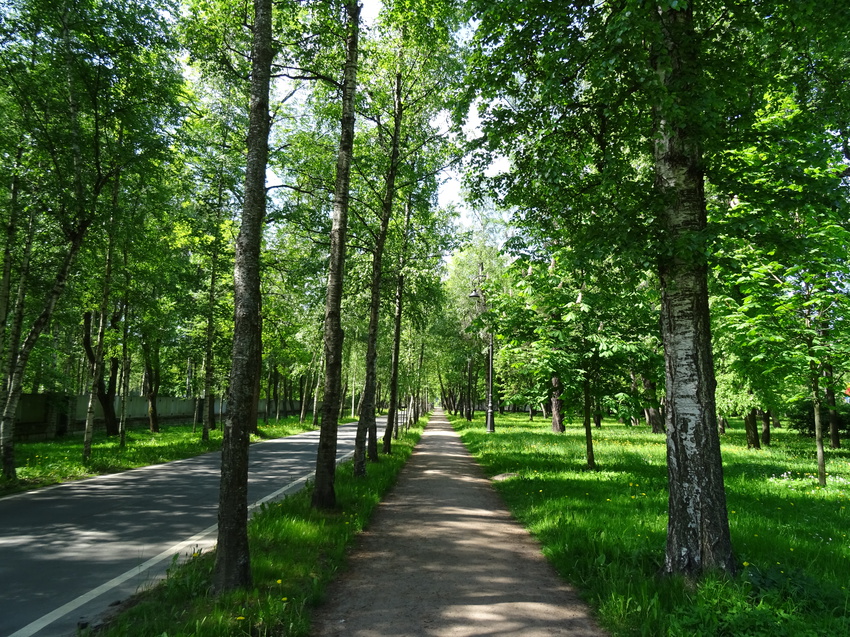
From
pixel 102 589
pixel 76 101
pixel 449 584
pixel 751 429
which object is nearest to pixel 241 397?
pixel 102 589

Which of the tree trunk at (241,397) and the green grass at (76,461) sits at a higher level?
the tree trunk at (241,397)

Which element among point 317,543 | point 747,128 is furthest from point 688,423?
point 317,543

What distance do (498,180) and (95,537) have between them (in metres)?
7.79

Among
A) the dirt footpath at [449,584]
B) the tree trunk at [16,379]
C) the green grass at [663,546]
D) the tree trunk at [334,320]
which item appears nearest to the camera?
the green grass at [663,546]

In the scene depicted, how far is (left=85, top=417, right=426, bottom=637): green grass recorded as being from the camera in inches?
146

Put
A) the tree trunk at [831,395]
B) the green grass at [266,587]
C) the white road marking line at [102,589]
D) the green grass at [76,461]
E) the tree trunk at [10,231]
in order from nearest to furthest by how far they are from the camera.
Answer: the green grass at [266,587], the white road marking line at [102,589], the green grass at [76,461], the tree trunk at [10,231], the tree trunk at [831,395]

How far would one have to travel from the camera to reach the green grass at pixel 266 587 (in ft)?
12.2

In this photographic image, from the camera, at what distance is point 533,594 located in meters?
4.84

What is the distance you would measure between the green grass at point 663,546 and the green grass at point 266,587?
2.74 m

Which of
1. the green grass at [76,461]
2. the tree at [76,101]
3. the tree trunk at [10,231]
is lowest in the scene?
the green grass at [76,461]

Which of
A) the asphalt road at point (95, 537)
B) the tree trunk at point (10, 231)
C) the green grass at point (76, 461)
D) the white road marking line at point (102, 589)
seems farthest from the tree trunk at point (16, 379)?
the white road marking line at point (102, 589)

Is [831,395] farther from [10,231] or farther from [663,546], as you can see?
[10,231]

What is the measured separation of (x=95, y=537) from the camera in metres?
6.64

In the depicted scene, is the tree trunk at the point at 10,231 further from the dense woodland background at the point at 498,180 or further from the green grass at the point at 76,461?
the green grass at the point at 76,461
